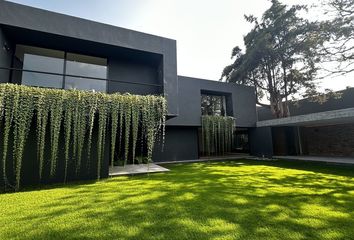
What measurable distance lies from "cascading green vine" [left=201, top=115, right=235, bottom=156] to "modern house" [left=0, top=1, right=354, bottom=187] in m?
0.53

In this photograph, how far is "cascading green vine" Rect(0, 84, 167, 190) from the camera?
4426mm

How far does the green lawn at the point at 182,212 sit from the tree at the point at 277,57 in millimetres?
10433

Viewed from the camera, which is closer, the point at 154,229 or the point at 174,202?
the point at 154,229

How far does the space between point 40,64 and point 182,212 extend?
21.3 feet

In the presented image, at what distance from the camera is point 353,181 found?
4.91m

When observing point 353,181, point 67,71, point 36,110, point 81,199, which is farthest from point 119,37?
point 353,181

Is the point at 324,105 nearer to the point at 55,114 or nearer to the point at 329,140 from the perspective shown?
the point at 329,140

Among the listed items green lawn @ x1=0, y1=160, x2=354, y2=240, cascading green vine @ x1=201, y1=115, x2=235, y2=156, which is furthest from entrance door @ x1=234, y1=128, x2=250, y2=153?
green lawn @ x1=0, y1=160, x2=354, y2=240

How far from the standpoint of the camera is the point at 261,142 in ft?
38.5

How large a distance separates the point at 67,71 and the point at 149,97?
10.1 feet

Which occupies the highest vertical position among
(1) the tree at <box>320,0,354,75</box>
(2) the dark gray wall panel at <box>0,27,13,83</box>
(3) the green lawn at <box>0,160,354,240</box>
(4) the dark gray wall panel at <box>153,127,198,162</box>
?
(1) the tree at <box>320,0,354,75</box>

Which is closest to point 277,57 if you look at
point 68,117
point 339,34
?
point 339,34

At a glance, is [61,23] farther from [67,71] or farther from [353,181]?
[353,181]

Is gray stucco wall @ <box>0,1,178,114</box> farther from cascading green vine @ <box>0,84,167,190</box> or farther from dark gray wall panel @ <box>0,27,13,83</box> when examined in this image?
cascading green vine @ <box>0,84,167,190</box>
